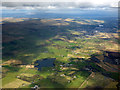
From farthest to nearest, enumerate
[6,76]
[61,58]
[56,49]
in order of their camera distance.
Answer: [56,49], [61,58], [6,76]

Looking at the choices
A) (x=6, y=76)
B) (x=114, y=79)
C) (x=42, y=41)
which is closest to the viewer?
(x=114, y=79)

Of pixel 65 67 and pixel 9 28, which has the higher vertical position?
pixel 9 28

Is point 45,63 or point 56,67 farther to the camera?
point 45,63

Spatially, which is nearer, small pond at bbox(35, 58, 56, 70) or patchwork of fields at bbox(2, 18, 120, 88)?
patchwork of fields at bbox(2, 18, 120, 88)

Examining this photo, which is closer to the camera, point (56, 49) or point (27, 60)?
point (27, 60)

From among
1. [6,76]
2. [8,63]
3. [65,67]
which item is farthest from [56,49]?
[6,76]

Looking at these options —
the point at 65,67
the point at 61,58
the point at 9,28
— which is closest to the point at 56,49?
the point at 61,58

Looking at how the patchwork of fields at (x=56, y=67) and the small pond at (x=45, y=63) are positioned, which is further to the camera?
the small pond at (x=45, y=63)

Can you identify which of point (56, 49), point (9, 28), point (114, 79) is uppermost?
point (9, 28)

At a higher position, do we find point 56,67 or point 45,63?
point 45,63

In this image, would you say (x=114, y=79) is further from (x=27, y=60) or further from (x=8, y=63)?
(x=8, y=63)
